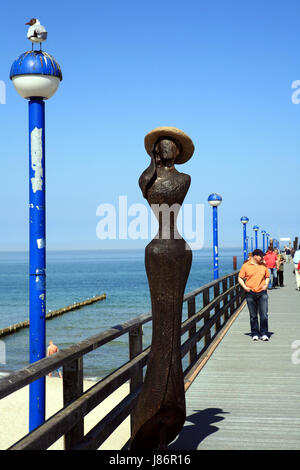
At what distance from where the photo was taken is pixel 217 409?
6449mm

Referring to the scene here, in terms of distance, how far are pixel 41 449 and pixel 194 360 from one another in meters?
5.84

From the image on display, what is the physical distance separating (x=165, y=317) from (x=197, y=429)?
6.93 feet

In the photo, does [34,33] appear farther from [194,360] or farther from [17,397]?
[17,397]

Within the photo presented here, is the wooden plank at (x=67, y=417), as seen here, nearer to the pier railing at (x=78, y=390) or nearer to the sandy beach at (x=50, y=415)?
the pier railing at (x=78, y=390)

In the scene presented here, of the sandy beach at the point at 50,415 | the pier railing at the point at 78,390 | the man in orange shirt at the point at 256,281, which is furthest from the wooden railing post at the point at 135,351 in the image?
the sandy beach at the point at 50,415

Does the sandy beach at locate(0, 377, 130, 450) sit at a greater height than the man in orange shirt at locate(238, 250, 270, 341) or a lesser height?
lesser

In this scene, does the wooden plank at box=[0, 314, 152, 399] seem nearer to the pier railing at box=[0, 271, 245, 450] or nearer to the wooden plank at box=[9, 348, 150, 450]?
the pier railing at box=[0, 271, 245, 450]

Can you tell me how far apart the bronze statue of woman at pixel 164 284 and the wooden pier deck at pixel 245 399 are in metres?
1.11

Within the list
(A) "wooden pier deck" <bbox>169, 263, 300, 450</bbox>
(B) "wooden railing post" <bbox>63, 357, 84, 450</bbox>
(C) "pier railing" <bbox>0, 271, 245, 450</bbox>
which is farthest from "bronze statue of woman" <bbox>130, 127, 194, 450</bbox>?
(A) "wooden pier deck" <bbox>169, 263, 300, 450</bbox>

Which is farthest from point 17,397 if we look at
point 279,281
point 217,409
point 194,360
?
point 217,409

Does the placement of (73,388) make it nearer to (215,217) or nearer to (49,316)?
(215,217)

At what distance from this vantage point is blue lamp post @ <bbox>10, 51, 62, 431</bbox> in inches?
186
